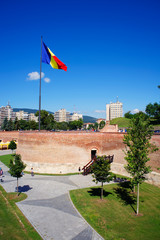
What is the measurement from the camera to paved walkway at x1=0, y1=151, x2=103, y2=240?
35.0ft

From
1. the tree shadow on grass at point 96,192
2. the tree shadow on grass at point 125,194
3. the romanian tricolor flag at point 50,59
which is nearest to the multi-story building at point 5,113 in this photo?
the romanian tricolor flag at point 50,59

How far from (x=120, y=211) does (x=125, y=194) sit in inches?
143

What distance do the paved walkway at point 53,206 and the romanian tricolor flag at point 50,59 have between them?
13.9m

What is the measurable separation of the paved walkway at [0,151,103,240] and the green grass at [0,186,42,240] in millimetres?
409

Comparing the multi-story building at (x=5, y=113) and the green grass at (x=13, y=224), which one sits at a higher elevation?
the multi-story building at (x=5, y=113)

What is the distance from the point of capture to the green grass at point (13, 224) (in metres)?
10.1

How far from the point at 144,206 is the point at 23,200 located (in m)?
10.1

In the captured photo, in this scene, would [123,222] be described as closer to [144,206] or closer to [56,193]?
[144,206]

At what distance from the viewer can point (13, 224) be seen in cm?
1130

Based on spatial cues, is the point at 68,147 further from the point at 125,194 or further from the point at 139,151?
the point at 139,151

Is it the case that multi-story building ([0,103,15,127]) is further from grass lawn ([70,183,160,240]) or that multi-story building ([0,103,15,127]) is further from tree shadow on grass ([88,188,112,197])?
grass lawn ([70,183,160,240])

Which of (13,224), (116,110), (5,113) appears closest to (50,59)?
(13,224)

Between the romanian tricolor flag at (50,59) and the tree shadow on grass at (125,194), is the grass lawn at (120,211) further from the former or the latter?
the romanian tricolor flag at (50,59)

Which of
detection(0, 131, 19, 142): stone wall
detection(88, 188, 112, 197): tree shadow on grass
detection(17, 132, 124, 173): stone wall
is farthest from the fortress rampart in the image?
detection(0, 131, 19, 142): stone wall
